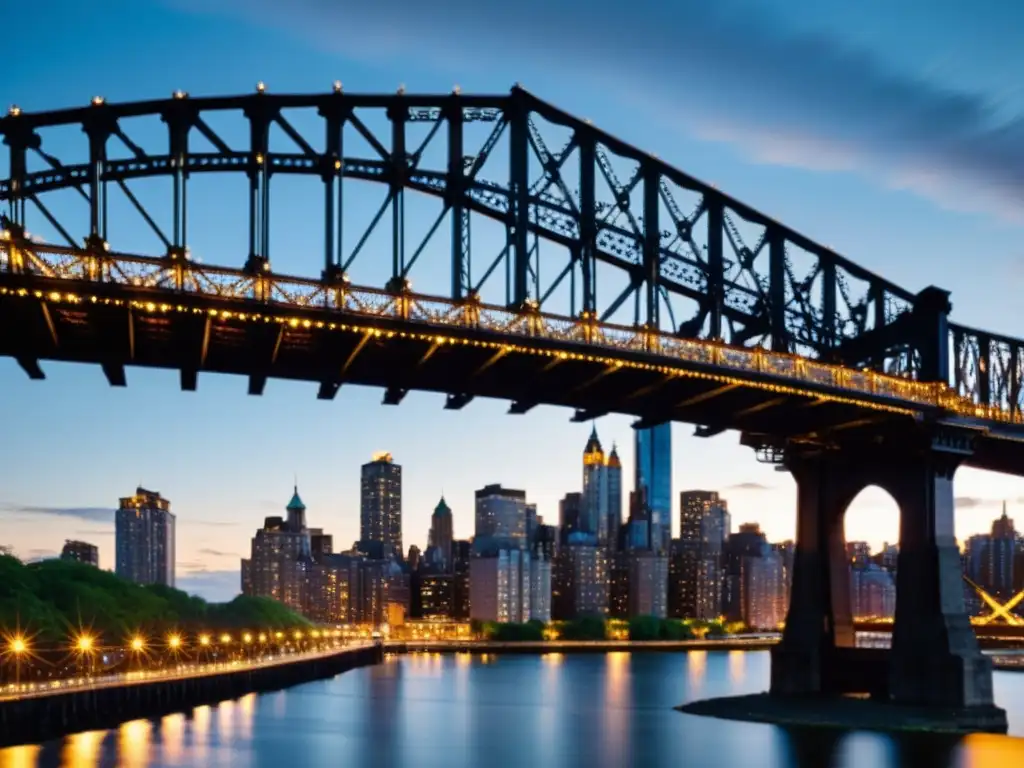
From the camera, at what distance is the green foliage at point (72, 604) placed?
10644 cm

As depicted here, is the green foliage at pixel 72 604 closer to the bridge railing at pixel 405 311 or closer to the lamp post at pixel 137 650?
the lamp post at pixel 137 650

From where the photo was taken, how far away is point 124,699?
88.6 m

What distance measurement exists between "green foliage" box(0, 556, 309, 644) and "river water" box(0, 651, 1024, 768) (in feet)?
46.2

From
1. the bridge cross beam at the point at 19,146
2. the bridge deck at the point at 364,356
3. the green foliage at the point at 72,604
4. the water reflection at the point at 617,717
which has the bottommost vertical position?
the water reflection at the point at 617,717

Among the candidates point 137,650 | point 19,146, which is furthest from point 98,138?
point 137,650

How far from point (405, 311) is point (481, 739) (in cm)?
3731

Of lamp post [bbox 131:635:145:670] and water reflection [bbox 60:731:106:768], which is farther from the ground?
lamp post [bbox 131:635:145:670]

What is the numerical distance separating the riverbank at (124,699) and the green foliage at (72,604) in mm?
11167

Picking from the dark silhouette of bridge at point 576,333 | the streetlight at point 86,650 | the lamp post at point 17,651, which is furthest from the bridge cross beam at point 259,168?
the streetlight at point 86,650

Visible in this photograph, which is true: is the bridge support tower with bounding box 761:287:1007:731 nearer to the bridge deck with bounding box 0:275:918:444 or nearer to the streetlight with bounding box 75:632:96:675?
the bridge deck with bounding box 0:275:918:444

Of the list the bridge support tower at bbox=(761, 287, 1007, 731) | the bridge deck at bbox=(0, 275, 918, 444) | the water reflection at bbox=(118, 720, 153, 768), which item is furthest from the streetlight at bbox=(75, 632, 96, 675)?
the bridge deck at bbox=(0, 275, 918, 444)

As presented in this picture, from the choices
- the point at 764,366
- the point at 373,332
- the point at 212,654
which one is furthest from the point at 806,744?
the point at 212,654

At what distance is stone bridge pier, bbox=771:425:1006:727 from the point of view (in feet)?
226

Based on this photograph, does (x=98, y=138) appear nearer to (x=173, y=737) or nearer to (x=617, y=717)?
(x=173, y=737)
